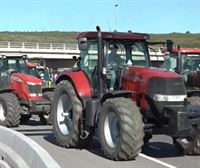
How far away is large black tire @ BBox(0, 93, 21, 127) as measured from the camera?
55.4 ft

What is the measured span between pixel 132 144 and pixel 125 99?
36.7 inches

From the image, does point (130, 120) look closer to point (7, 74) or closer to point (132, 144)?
point (132, 144)

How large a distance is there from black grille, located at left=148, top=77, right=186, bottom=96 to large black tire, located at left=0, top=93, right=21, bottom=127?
744 centimetres

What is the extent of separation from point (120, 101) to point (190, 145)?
1.81m

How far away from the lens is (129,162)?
1008 cm

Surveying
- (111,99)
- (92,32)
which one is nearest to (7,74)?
(92,32)

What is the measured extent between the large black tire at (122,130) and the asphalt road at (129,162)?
200 millimetres

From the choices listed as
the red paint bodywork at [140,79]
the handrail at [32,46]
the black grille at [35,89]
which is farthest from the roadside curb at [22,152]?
the handrail at [32,46]

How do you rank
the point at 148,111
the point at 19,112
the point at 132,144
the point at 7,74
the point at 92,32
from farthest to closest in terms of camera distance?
the point at 7,74
the point at 19,112
the point at 92,32
the point at 148,111
the point at 132,144

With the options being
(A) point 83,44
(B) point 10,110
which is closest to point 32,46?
(B) point 10,110

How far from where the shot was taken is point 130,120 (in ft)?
32.6

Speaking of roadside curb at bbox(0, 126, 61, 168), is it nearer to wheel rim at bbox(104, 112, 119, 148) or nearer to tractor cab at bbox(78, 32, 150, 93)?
wheel rim at bbox(104, 112, 119, 148)

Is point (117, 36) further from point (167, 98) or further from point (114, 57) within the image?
point (167, 98)

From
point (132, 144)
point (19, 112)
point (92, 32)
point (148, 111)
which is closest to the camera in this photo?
point (132, 144)
